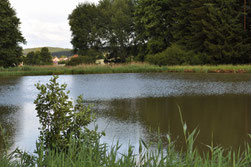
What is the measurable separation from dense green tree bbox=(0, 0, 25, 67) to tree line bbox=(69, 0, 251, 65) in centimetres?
1506

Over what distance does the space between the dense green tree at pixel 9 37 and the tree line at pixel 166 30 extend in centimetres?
1506

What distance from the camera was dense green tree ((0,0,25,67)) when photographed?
31.7m

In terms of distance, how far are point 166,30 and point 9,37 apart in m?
21.3

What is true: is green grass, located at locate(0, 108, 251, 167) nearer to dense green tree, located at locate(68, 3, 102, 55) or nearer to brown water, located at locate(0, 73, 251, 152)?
brown water, located at locate(0, 73, 251, 152)

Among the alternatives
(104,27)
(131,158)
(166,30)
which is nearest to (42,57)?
(104,27)

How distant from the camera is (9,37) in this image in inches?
1299

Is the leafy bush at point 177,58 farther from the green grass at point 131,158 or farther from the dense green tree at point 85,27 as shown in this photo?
the green grass at point 131,158

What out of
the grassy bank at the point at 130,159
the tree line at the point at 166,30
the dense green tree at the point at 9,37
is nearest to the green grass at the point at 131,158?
the grassy bank at the point at 130,159

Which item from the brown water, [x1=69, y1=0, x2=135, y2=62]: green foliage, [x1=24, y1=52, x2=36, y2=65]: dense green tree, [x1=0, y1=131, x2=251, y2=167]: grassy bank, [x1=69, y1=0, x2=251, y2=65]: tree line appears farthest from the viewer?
[x1=24, y1=52, x2=36, y2=65]: dense green tree

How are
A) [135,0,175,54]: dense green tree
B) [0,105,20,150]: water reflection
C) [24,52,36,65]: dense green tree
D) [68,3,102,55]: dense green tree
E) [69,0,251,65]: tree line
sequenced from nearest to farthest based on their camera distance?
1. [0,105,20,150]: water reflection
2. [69,0,251,65]: tree line
3. [135,0,175,54]: dense green tree
4. [68,3,102,55]: dense green tree
5. [24,52,36,65]: dense green tree

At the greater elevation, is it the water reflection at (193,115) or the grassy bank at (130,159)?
the grassy bank at (130,159)

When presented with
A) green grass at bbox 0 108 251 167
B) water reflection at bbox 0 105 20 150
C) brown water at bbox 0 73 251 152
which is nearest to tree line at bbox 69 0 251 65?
brown water at bbox 0 73 251 152

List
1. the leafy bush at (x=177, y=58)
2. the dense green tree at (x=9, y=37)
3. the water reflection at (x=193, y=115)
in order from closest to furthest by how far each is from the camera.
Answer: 1. the water reflection at (x=193, y=115)
2. the leafy bush at (x=177, y=58)
3. the dense green tree at (x=9, y=37)

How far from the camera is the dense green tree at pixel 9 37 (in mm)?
31734
